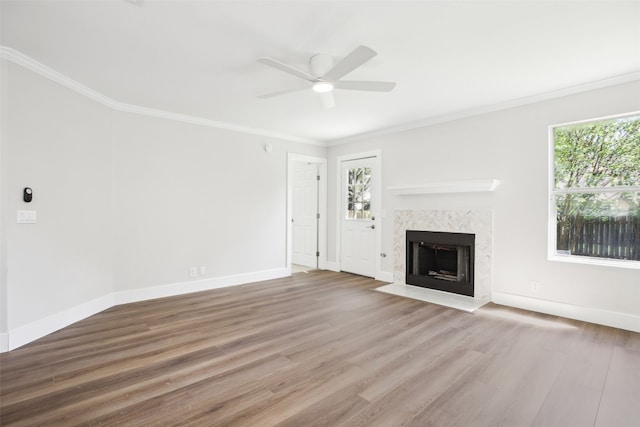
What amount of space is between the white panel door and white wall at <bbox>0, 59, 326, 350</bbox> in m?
0.72

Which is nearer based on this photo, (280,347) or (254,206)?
(280,347)

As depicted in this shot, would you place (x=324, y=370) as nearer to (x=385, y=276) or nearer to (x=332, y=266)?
(x=385, y=276)

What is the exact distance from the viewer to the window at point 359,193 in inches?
219

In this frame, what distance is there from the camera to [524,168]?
12.2ft

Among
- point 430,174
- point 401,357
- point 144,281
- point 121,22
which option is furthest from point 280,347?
point 430,174

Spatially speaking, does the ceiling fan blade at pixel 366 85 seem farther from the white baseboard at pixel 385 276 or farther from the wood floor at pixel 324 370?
the white baseboard at pixel 385 276

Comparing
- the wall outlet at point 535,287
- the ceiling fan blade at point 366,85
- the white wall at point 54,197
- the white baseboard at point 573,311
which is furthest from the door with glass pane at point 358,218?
the white wall at point 54,197

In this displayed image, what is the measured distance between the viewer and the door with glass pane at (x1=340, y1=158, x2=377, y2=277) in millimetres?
5469

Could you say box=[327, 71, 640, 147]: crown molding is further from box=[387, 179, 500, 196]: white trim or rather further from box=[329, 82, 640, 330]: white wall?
box=[387, 179, 500, 196]: white trim

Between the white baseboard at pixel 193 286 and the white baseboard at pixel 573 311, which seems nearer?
the white baseboard at pixel 573 311

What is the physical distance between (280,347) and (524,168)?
3470 millimetres

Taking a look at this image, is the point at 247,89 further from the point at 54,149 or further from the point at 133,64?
the point at 54,149

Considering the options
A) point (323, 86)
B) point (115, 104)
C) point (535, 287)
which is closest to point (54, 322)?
point (115, 104)

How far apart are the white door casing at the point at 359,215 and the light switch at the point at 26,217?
4.40 meters
